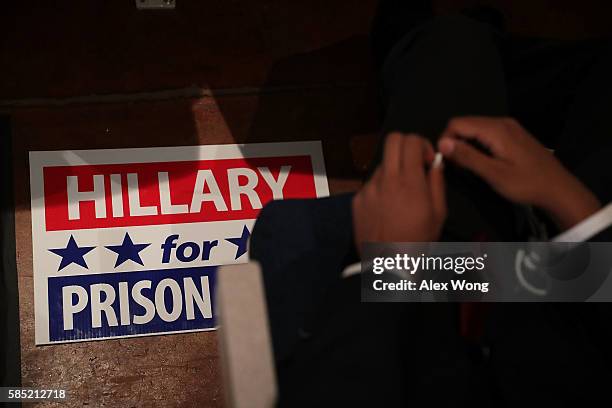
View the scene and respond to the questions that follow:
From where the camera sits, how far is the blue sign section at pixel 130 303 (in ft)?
3.93

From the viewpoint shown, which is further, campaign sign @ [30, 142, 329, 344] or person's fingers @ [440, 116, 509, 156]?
campaign sign @ [30, 142, 329, 344]

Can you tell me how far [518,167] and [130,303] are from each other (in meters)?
0.84

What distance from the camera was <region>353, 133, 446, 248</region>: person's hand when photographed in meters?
0.74

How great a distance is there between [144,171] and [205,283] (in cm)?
29

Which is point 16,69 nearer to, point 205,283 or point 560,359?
point 205,283

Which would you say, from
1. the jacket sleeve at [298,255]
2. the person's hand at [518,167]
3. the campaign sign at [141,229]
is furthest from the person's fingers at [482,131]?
the campaign sign at [141,229]

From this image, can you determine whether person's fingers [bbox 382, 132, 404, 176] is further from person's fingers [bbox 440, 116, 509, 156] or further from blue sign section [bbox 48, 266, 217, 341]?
blue sign section [bbox 48, 266, 217, 341]

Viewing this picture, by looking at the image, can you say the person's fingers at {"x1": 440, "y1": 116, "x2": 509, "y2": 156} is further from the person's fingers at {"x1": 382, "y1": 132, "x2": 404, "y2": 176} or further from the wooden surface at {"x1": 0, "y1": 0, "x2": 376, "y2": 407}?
the wooden surface at {"x1": 0, "y1": 0, "x2": 376, "y2": 407}

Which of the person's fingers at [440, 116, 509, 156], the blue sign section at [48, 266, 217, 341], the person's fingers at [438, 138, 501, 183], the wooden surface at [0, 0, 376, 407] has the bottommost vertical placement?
the blue sign section at [48, 266, 217, 341]

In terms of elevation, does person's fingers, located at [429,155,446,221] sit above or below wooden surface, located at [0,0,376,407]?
below

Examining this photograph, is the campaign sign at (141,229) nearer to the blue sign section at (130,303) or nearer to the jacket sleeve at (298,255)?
the blue sign section at (130,303)

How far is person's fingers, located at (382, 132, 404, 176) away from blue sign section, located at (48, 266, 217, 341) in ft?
2.04

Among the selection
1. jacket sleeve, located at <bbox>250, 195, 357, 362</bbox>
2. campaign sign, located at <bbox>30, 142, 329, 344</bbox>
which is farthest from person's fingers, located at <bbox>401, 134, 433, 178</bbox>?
campaign sign, located at <bbox>30, 142, 329, 344</bbox>

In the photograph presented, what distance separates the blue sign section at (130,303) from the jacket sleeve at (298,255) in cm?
43
